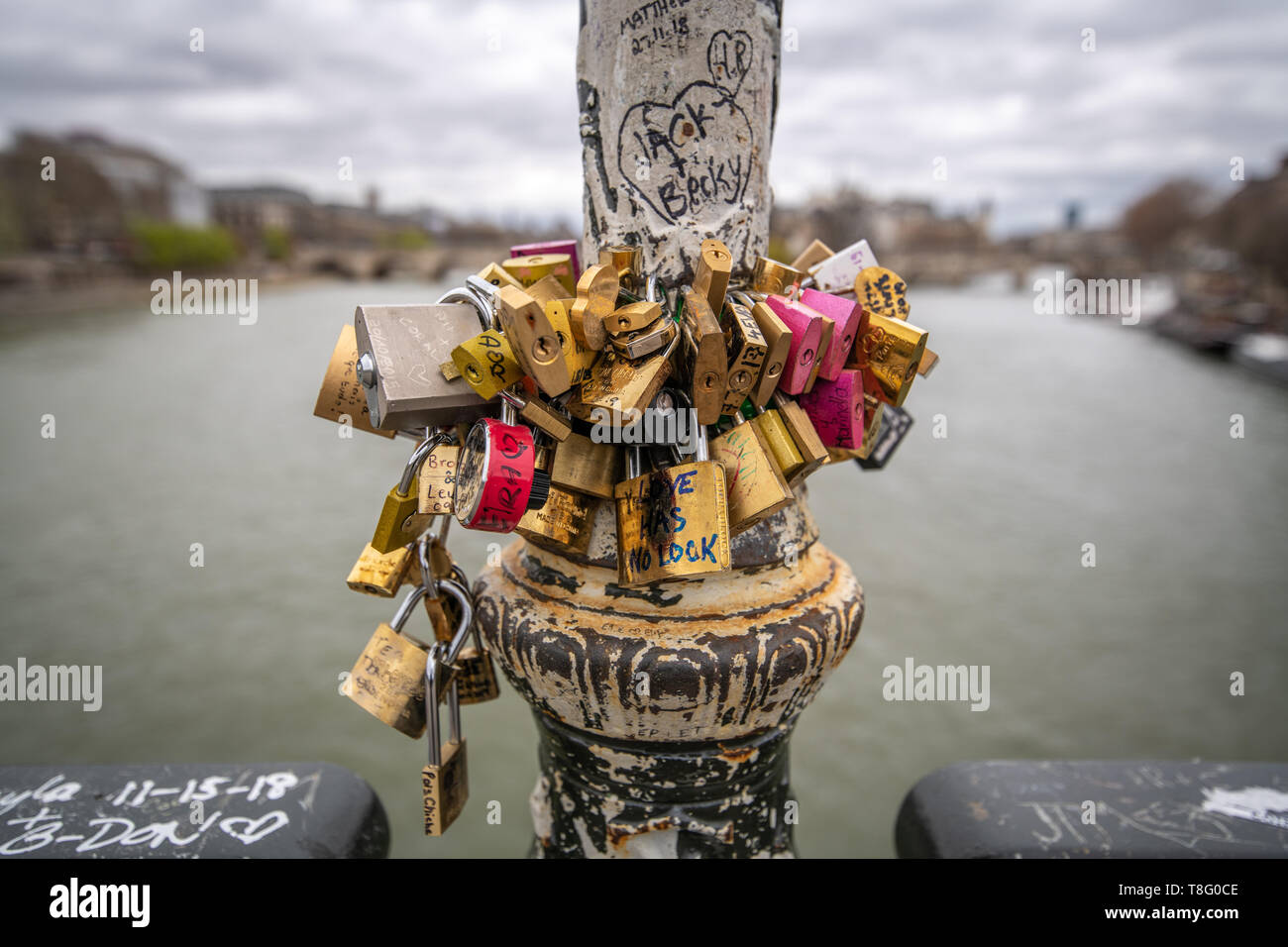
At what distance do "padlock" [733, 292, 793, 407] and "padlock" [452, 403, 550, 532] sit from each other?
0.38m

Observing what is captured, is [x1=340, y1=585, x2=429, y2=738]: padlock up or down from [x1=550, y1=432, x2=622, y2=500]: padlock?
down

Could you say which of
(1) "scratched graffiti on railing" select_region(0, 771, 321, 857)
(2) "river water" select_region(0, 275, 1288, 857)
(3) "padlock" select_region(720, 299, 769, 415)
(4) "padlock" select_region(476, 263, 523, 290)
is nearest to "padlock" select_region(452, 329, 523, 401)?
(4) "padlock" select_region(476, 263, 523, 290)

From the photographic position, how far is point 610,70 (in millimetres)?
1340

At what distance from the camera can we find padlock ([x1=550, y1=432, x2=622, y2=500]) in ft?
4.24

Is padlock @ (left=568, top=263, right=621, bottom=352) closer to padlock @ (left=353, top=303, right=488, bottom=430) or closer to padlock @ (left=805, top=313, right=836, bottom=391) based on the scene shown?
padlock @ (left=353, top=303, right=488, bottom=430)

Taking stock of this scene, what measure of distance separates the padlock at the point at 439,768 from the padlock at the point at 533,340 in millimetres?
612

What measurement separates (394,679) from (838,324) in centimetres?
103

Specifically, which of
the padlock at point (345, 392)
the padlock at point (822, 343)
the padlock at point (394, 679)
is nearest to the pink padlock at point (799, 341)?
the padlock at point (822, 343)

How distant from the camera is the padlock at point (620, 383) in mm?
1154

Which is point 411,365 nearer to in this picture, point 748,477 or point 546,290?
point 546,290

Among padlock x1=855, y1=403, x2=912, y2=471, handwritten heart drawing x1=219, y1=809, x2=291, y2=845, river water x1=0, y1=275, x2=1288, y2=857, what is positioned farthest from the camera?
river water x1=0, y1=275, x2=1288, y2=857

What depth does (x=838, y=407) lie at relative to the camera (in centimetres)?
136
